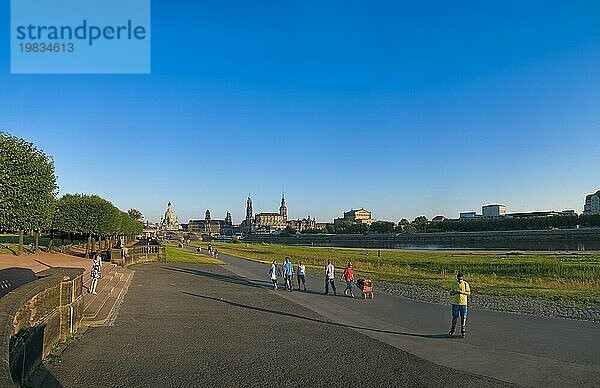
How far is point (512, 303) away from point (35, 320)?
63.3 feet

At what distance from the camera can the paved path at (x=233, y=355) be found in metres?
9.05

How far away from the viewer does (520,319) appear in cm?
1670

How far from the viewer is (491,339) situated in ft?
43.3

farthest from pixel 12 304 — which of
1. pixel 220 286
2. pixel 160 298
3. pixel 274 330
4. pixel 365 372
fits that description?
pixel 220 286

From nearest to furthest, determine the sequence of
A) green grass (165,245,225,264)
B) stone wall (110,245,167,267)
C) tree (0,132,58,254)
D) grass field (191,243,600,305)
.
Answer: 1. grass field (191,243,600,305)
2. tree (0,132,58,254)
3. stone wall (110,245,167,267)
4. green grass (165,245,225,264)

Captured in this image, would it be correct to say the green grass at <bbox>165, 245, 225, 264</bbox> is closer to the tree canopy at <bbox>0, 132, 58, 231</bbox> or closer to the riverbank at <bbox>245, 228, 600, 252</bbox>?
the tree canopy at <bbox>0, 132, 58, 231</bbox>

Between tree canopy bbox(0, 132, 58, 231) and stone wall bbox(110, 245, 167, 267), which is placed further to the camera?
stone wall bbox(110, 245, 167, 267)

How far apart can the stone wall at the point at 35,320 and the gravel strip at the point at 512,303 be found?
15.3 meters

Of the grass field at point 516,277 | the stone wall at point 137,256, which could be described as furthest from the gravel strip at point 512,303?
the stone wall at point 137,256

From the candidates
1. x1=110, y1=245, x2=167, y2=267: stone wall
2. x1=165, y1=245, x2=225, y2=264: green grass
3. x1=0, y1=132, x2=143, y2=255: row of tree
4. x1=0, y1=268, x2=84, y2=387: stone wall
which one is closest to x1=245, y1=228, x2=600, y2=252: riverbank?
x1=165, y1=245, x2=225, y2=264: green grass

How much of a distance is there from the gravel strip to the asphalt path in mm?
1625

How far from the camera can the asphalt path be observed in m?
9.88

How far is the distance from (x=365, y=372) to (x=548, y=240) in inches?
4609

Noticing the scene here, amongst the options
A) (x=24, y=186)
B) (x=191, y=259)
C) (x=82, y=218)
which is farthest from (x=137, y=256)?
(x=24, y=186)
